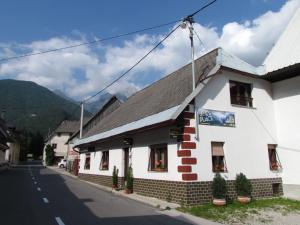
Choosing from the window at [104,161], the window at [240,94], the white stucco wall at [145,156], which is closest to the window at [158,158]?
the white stucco wall at [145,156]

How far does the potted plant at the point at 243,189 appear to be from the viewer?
1378 centimetres

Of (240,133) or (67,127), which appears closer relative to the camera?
(240,133)

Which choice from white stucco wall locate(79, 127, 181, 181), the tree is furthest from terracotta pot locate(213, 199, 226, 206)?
the tree

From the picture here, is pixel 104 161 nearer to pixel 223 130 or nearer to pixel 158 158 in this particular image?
pixel 158 158

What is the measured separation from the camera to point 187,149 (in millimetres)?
13539

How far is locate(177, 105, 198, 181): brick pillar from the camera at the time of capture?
13.4 metres

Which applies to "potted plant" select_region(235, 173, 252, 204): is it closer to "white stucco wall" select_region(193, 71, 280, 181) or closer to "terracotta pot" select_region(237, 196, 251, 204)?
"terracotta pot" select_region(237, 196, 251, 204)

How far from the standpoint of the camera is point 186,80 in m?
17.4

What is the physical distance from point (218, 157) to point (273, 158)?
3691 mm

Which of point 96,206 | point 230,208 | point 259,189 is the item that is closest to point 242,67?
point 259,189

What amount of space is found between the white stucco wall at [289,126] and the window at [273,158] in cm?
24

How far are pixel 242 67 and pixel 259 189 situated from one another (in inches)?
231

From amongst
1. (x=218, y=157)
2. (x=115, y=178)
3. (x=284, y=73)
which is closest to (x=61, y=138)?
(x=115, y=178)

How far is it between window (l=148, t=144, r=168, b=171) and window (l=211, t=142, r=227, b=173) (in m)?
2.14
